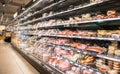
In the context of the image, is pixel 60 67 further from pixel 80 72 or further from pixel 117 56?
pixel 117 56

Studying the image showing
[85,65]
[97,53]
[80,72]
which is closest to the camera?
[97,53]

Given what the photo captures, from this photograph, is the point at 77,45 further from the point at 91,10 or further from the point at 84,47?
the point at 91,10

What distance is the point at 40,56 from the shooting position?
15.7 ft

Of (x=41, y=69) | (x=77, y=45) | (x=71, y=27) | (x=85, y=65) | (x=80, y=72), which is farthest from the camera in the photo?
(x=41, y=69)

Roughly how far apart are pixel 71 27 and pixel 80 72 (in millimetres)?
1347

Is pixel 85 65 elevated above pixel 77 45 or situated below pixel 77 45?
below

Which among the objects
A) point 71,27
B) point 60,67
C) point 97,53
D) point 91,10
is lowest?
point 60,67

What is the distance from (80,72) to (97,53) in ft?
2.13

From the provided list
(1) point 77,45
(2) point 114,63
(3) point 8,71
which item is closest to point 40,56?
(3) point 8,71

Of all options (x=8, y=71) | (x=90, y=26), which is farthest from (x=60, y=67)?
(x=8, y=71)

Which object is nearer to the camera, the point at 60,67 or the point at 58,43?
the point at 60,67

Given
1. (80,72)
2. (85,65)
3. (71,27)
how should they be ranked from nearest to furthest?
(85,65) → (80,72) → (71,27)

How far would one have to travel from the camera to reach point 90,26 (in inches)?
128

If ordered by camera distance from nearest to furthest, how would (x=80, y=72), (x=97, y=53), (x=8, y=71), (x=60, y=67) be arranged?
1. (x=97, y=53)
2. (x=80, y=72)
3. (x=60, y=67)
4. (x=8, y=71)
